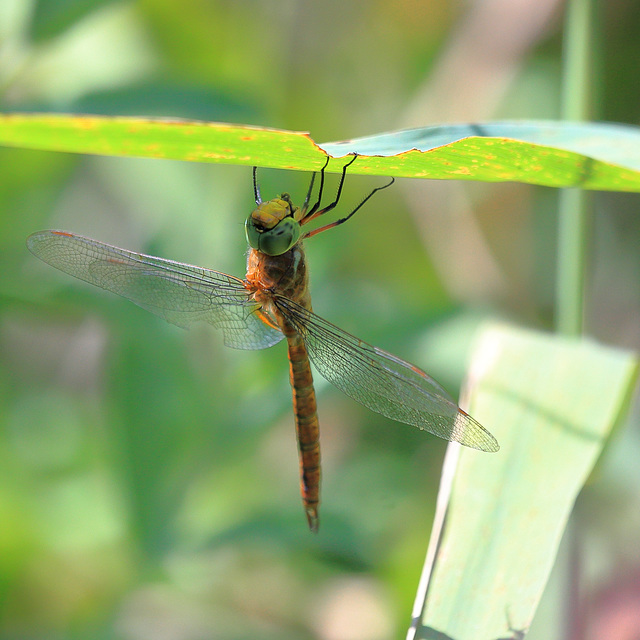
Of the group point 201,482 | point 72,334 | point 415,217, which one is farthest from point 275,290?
point 72,334

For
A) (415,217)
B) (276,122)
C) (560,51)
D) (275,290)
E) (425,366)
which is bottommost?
(275,290)

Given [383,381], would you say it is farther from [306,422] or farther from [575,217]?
[575,217]

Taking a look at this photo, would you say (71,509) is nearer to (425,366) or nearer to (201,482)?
(201,482)

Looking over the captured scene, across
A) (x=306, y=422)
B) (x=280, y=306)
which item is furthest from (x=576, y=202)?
(x=306, y=422)

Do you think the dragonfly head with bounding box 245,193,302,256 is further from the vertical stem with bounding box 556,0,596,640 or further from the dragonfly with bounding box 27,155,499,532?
the vertical stem with bounding box 556,0,596,640

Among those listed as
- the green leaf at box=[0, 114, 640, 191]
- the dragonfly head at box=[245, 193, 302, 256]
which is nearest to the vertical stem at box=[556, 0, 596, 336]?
the green leaf at box=[0, 114, 640, 191]

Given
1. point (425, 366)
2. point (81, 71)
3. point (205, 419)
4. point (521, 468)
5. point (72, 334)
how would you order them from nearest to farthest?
1. point (521, 468)
2. point (205, 419)
3. point (425, 366)
4. point (81, 71)
5. point (72, 334)

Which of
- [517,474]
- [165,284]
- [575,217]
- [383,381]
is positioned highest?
[575,217]
